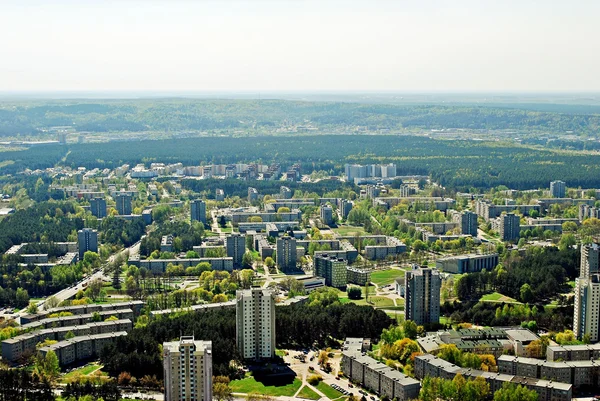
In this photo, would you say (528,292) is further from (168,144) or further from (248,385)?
(168,144)

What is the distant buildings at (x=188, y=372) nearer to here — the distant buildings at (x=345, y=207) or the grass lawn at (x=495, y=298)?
the grass lawn at (x=495, y=298)

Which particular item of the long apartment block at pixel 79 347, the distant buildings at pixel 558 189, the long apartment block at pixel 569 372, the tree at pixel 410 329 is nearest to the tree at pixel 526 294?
the tree at pixel 410 329

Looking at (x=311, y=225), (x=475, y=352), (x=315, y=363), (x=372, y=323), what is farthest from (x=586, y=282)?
(x=311, y=225)

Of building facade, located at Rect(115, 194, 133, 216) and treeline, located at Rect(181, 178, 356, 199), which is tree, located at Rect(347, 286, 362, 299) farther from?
treeline, located at Rect(181, 178, 356, 199)

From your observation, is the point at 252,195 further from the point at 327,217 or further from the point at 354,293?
the point at 354,293

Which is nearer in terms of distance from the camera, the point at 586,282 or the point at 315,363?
the point at 315,363
